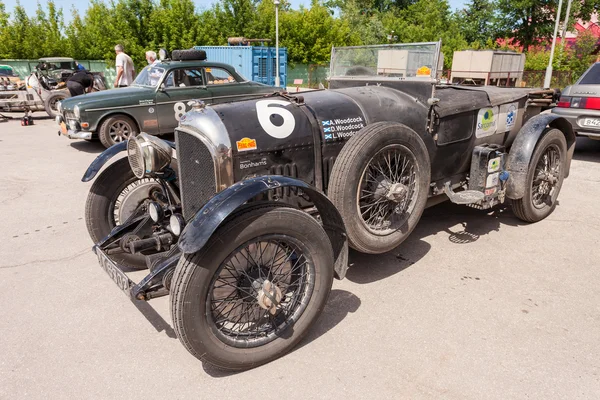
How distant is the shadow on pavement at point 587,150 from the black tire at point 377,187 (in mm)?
6137

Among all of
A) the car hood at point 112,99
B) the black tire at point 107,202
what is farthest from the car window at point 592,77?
the car hood at point 112,99

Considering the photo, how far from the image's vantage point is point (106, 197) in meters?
3.69

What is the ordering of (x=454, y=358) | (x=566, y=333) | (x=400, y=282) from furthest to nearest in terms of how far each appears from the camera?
(x=400, y=282) → (x=566, y=333) → (x=454, y=358)

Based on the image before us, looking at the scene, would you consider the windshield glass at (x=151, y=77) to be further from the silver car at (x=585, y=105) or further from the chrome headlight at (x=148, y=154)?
the silver car at (x=585, y=105)

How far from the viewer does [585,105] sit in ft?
24.8

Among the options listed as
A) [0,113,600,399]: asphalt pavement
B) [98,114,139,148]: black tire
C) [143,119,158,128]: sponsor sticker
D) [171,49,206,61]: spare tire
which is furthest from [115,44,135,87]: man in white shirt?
[0,113,600,399]: asphalt pavement

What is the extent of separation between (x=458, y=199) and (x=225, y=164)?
2.29 m

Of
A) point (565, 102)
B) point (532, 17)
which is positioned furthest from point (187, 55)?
point (532, 17)

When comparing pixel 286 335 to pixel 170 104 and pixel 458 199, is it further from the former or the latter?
pixel 170 104

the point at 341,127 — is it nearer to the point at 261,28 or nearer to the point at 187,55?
the point at 187,55

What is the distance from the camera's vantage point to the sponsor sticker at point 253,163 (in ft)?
9.93

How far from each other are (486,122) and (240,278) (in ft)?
10.5

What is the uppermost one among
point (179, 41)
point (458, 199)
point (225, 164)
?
point (179, 41)

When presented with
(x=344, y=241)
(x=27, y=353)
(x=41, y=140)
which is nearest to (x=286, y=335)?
(x=344, y=241)
